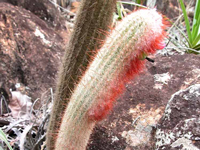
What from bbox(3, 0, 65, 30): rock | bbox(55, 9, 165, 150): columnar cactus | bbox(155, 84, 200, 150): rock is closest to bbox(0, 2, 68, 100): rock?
bbox(3, 0, 65, 30): rock

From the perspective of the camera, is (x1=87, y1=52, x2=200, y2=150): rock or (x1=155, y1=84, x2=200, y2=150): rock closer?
(x1=155, y1=84, x2=200, y2=150): rock

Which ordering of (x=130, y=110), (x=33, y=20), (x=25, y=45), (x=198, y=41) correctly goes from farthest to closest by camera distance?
(x=33, y=20), (x=25, y=45), (x=198, y=41), (x=130, y=110)

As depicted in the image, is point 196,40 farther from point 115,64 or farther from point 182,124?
point 115,64

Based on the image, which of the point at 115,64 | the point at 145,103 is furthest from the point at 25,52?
the point at 115,64

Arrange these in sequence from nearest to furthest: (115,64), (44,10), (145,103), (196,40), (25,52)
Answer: (115,64) → (145,103) → (196,40) → (25,52) → (44,10)

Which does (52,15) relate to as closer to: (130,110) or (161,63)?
(161,63)

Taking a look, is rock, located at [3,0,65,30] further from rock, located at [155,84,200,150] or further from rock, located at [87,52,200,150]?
rock, located at [155,84,200,150]

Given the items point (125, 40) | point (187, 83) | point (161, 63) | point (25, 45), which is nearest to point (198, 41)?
point (161, 63)
